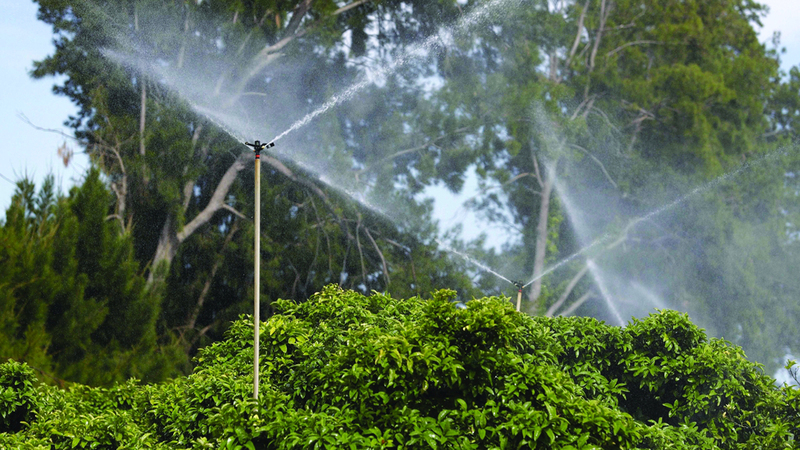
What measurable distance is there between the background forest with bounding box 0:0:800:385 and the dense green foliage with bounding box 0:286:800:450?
420 cm

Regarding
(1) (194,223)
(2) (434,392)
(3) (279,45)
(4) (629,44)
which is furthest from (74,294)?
(4) (629,44)

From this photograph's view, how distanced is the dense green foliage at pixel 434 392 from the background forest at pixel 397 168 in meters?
4.20

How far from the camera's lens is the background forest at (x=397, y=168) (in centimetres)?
1034

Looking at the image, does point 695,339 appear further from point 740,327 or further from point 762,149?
point 762,149

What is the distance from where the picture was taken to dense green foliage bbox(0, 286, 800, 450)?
390 cm

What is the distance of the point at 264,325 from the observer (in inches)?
208

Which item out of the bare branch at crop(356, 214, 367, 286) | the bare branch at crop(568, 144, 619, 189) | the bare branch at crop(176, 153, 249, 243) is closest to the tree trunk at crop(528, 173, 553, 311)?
the bare branch at crop(568, 144, 619, 189)

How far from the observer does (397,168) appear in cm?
1498

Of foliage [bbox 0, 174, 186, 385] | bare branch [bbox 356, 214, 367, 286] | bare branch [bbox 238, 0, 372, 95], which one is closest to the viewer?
foliage [bbox 0, 174, 186, 385]

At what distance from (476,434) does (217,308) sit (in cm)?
1034

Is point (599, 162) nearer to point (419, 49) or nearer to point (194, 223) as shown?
point (419, 49)

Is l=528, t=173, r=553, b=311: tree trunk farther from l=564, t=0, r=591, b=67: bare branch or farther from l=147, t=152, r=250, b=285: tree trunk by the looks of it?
l=147, t=152, r=250, b=285: tree trunk

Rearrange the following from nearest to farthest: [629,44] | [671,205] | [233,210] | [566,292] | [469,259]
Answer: [233,210] < [469,259] < [566,292] < [671,205] < [629,44]

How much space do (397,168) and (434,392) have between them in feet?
36.1
